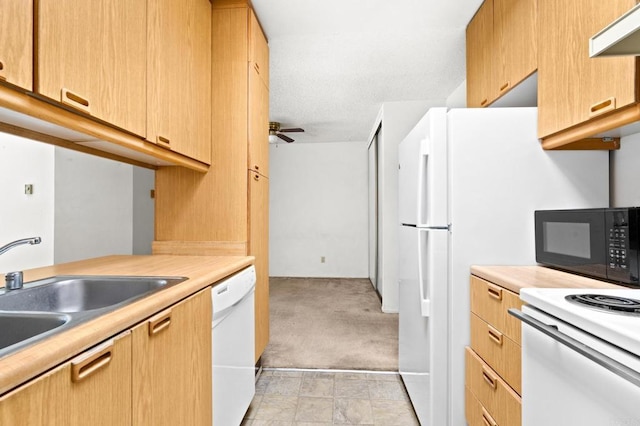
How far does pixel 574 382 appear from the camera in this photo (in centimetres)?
77

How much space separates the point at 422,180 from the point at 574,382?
1078 mm

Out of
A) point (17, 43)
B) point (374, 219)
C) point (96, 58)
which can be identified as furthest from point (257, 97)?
point (374, 219)

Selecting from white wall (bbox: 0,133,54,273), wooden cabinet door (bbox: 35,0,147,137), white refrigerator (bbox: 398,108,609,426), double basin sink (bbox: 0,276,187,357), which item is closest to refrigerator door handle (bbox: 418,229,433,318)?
white refrigerator (bbox: 398,108,609,426)

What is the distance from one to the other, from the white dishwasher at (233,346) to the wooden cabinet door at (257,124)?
77 centimetres

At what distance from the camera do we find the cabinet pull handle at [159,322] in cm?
90

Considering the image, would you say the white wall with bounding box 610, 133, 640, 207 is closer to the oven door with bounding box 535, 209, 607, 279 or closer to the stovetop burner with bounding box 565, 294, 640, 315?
the oven door with bounding box 535, 209, 607, 279

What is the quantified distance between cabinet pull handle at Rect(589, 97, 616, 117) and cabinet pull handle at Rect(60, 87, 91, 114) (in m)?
1.77

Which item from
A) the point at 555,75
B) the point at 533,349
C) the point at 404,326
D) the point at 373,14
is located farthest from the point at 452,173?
the point at 373,14

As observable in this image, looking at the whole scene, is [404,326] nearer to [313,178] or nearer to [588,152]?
[588,152]

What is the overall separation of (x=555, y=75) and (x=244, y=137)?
5.34 feet

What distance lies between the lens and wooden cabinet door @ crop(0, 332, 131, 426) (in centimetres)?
53

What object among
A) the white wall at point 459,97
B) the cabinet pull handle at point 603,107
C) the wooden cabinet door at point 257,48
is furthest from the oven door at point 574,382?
the white wall at point 459,97

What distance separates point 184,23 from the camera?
1.69 meters

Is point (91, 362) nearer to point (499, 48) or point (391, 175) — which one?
point (499, 48)
